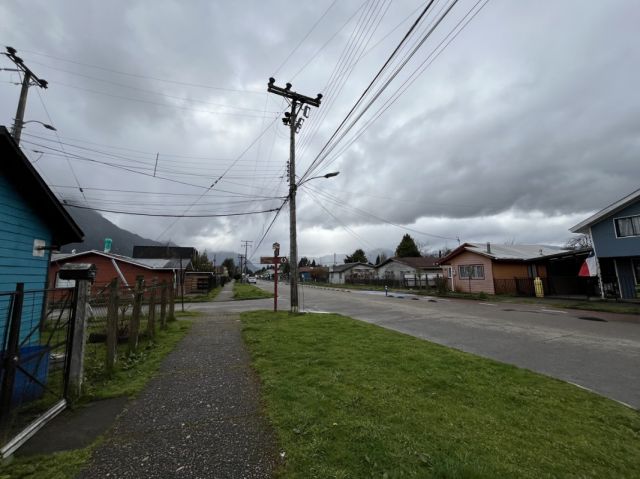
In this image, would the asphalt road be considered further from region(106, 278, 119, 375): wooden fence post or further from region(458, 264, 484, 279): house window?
region(458, 264, 484, 279): house window

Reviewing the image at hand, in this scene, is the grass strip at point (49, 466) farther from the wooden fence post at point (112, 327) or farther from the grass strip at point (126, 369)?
the wooden fence post at point (112, 327)

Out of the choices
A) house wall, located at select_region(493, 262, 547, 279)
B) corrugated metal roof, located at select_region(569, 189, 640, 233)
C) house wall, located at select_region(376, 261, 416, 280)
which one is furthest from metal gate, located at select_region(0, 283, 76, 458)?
house wall, located at select_region(376, 261, 416, 280)

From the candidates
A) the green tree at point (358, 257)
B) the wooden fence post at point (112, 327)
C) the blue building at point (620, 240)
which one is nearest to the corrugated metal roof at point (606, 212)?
the blue building at point (620, 240)

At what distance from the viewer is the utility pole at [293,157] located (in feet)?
47.4

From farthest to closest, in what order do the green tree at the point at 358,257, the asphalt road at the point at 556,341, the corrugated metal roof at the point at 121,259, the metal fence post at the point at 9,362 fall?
the green tree at the point at 358,257 < the corrugated metal roof at the point at 121,259 < the asphalt road at the point at 556,341 < the metal fence post at the point at 9,362

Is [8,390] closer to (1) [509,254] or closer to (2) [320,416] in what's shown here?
(2) [320,416]

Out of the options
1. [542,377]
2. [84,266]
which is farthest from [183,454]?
[542,377]

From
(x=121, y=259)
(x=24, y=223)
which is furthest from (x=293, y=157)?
(x=121, y=259)

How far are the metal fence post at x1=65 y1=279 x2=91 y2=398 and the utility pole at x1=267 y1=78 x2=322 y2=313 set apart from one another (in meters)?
9.67

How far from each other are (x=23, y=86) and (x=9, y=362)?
52.0 feet

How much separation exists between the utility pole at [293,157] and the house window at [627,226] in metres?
20.4

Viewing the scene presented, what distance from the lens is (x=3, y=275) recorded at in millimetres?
6023

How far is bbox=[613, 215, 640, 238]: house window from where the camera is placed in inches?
717

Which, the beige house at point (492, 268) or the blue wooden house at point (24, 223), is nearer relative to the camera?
the blue wooden house at point (24, 223)
